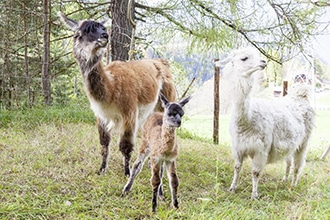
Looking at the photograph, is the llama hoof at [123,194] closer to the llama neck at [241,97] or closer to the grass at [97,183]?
the grass at [97,183]

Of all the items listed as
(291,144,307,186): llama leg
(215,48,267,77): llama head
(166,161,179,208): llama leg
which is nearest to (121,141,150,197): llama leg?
(166,161,179,208): llama leg

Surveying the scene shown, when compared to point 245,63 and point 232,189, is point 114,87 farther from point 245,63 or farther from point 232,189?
point 232,189

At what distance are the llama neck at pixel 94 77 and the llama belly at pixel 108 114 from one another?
103mm

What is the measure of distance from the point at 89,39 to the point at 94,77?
1.30ft

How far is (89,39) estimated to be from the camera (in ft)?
11.6

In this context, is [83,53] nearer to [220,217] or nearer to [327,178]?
[220,217]

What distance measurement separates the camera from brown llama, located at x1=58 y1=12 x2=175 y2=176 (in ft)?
11.7

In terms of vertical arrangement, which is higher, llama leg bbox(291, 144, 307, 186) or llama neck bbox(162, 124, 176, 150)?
llama neck bbox(162, 124, 176, 150)

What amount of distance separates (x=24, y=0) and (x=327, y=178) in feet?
22.3

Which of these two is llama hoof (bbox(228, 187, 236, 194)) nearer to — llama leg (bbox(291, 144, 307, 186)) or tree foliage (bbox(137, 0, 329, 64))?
llama leg (bbox(291, 144, 307, 186))

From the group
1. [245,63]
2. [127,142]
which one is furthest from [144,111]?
[245,63]

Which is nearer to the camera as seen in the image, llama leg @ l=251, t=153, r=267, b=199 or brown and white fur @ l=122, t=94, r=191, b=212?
brown and white fur @ l=122, t=94, r=191, b=212

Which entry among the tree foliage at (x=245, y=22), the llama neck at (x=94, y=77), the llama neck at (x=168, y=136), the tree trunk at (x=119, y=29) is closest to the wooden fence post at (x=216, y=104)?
the tree foliage at (x=245, y=22)

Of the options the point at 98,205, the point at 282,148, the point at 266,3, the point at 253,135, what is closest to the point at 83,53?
the point at 98,205
